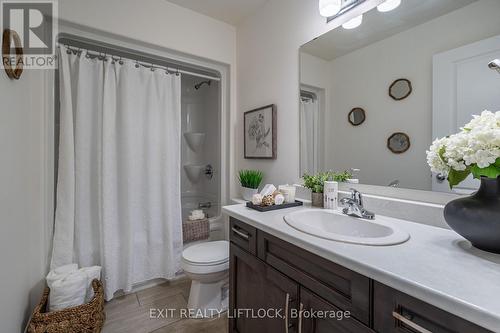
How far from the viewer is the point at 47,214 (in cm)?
167

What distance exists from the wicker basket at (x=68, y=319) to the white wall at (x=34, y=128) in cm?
8

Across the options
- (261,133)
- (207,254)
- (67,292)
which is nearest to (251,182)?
(261,133)

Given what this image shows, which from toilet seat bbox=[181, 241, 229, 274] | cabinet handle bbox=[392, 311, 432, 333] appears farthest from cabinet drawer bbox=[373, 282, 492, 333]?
toilet seat bbox=[181, 241, 229, 274]

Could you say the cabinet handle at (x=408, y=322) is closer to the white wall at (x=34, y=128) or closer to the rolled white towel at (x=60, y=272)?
the white wall at (x=34, y=128)

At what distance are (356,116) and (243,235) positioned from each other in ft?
3.28

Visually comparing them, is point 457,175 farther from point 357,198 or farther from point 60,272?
point 60,272

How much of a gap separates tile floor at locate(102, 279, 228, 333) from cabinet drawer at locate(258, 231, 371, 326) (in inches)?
36.5

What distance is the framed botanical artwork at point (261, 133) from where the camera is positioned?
6.36 ft

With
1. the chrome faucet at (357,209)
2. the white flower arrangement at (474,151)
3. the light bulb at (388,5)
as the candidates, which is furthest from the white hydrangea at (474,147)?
the light bulb at (388,5)

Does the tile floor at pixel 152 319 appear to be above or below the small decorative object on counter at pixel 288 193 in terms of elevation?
below

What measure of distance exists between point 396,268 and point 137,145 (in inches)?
77.0

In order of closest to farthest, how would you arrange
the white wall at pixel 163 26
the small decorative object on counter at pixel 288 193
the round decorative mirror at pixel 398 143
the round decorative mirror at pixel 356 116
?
the round decorative mirror at pixel 398 143 → the round decorative mirror at pixel 356 116 → the small decorative object on counter at pixel 288 193 → the white wall at pixel 163 26

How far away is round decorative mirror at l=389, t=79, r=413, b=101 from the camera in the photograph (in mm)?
1177

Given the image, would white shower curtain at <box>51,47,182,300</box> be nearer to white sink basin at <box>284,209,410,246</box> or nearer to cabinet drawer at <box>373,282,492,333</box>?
white sink basin at <box>284,209,410,246</box>
